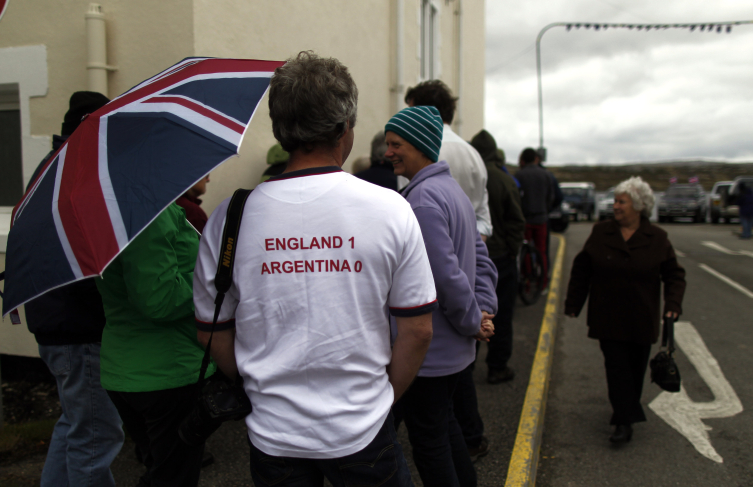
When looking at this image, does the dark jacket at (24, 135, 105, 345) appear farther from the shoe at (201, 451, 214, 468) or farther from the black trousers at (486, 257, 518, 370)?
the black trousers at (486, 257, 518, 370)

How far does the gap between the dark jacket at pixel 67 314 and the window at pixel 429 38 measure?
911 centimetres

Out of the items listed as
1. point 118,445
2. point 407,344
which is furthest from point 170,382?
point 407,344

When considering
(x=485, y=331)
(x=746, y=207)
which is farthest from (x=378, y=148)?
(x=746, y=207)

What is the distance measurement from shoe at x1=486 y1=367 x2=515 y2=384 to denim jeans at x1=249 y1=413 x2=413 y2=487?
3.29 meters

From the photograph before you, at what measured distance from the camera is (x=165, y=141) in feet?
5.16

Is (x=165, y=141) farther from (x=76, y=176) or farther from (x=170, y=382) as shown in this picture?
(x=170, y=382)

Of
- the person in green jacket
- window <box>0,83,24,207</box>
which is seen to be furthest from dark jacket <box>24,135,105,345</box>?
window <box>0,83,24,207</box>

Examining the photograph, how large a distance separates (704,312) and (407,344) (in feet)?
24.9

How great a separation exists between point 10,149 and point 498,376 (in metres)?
4.73

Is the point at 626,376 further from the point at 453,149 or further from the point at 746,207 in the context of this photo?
the point at 746,207

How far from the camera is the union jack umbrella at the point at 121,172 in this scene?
1.50 m

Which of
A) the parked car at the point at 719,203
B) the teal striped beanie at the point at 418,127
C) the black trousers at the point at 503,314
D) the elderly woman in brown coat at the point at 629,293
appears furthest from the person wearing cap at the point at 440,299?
the parked car at the point at 719,203

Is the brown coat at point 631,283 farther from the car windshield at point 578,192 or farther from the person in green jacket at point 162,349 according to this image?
the car windshield at point 578,192

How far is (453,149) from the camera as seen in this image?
145 inches
